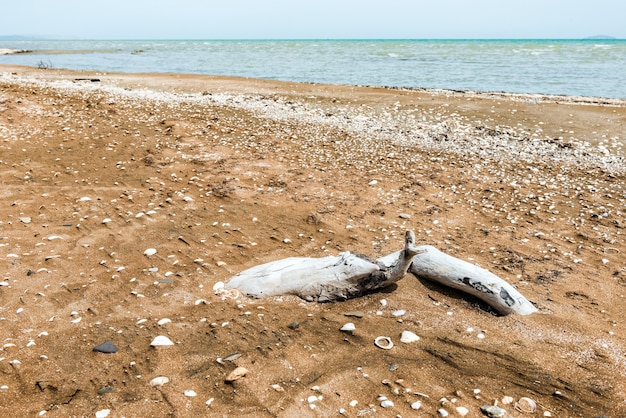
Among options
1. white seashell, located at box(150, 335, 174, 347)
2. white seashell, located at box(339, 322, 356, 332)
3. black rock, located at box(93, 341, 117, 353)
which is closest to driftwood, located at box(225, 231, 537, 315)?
white seashell, located at box(339, 322, 356, 332)

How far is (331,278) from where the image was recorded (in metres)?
5.55

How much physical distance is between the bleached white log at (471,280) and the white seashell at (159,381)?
2901 mm

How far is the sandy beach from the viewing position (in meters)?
4.19

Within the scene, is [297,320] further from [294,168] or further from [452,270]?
[294,168]

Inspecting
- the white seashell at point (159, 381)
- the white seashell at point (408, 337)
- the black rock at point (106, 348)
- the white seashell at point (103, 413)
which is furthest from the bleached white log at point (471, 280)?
the white seashell at point (103, 413)

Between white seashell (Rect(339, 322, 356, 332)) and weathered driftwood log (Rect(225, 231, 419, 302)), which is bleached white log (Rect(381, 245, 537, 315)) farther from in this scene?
white seashell (Rect(339, 322, 356, 332))

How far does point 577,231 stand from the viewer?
24.7 ft

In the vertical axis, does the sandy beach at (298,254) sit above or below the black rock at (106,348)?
above

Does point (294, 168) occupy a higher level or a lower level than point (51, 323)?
higher

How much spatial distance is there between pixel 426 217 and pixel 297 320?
385cm

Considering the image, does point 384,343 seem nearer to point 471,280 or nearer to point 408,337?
point 408,337

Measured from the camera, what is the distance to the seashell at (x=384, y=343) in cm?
470

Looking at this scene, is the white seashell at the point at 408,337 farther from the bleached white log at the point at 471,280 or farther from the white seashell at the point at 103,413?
the white seashell at the point at 103,413

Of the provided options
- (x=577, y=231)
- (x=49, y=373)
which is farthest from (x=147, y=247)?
(x=577, y=231)
